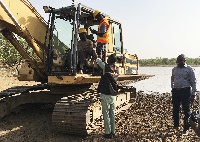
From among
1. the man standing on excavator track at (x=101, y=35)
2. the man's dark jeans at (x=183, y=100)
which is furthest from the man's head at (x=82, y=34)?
the man's dark jeans at (x=183, y=100)

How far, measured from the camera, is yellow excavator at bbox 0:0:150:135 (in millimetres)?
6680

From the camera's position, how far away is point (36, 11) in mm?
8031

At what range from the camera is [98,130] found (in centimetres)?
729

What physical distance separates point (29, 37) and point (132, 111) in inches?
187

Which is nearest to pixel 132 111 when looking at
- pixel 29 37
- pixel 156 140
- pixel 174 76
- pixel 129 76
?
pixel 129 76

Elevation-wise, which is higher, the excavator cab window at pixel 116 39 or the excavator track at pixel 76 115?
the excavator cab window at pixel 116 39

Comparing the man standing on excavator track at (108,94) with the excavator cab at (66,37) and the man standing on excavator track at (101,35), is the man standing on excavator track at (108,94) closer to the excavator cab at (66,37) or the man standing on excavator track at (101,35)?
the excavator cab at (66,37)

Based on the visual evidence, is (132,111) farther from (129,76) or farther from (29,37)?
(29,37)

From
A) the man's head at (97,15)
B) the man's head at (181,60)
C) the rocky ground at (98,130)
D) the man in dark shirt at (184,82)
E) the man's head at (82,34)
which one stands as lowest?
the rocky ground at (98,130)

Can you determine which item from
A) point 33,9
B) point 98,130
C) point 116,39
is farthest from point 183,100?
point 33,9

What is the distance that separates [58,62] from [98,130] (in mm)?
Answer: 2111

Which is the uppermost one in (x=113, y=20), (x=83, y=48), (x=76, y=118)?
(x=113, y=20)

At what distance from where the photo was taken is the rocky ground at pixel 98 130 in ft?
21.7

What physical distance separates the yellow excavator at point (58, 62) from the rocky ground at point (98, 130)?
0.34 meters
